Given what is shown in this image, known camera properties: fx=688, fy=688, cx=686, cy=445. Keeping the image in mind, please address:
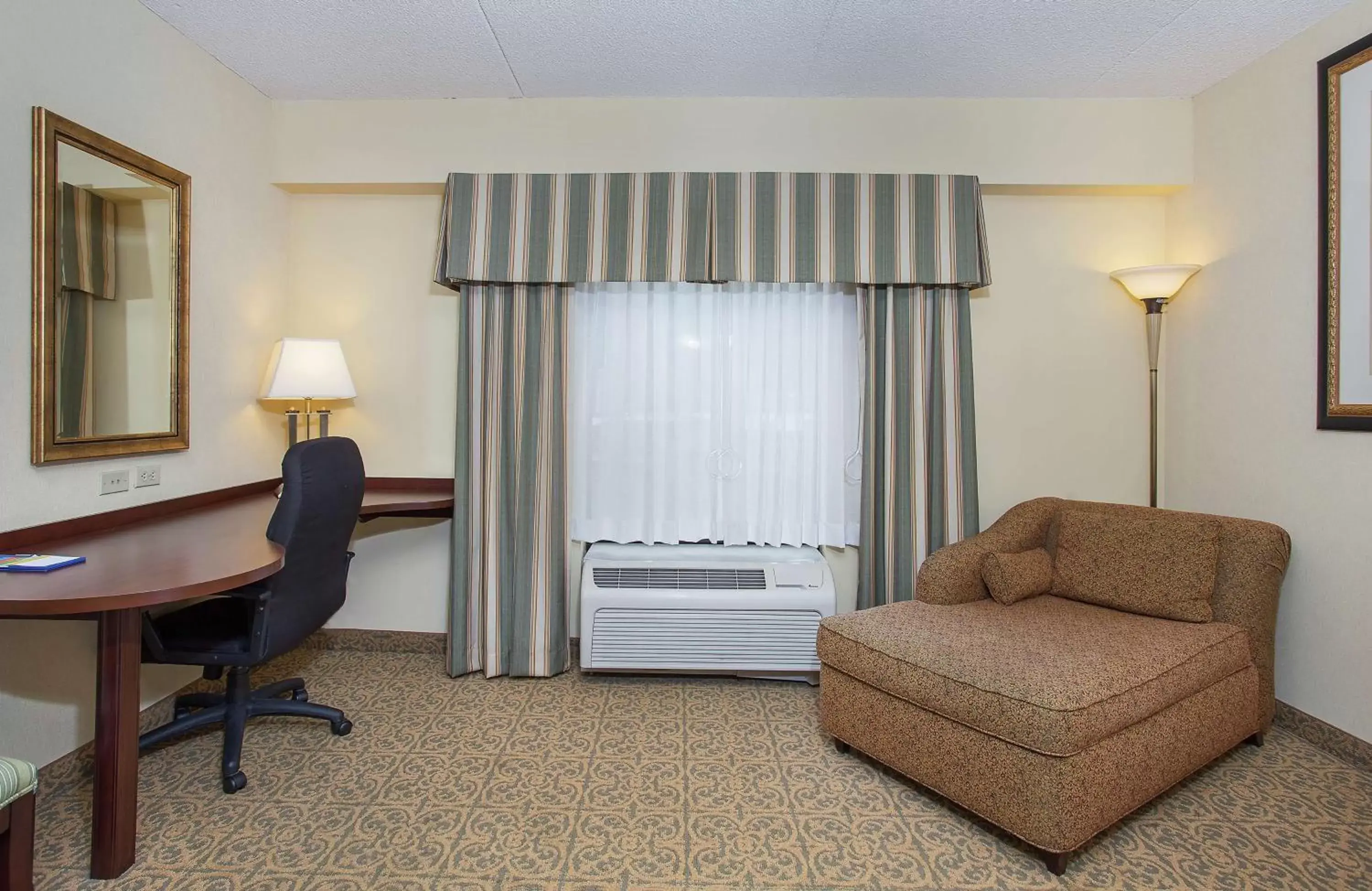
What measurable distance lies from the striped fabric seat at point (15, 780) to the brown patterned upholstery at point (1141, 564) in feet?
9.89

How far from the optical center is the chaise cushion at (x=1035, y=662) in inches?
69.0

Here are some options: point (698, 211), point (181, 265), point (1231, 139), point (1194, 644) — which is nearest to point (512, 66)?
point (698, 211)

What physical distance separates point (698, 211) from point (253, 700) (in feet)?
8.07

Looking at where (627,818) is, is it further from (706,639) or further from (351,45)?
(351,45)

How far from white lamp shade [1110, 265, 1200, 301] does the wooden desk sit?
10.6 ft

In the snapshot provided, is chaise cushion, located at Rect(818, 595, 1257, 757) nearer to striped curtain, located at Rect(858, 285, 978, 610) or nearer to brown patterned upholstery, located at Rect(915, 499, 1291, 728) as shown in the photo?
brown patterned upholstery, located at Rect(915, 499, 1291, 728)

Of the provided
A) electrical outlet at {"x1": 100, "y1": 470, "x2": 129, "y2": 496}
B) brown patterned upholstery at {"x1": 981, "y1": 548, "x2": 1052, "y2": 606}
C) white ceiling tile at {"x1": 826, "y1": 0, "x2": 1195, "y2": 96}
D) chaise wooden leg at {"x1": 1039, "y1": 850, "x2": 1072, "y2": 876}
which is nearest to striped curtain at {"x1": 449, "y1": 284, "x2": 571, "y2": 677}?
electrical outlet at {"x1": 100, "y1": 470, "x2": 129, "y2": 496}

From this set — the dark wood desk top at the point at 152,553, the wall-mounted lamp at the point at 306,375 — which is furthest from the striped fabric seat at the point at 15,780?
the wall-mounted lamp at the point at 306,375

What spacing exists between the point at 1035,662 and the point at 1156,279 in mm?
1825

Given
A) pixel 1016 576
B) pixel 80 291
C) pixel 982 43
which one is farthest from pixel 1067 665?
pixel 80 291

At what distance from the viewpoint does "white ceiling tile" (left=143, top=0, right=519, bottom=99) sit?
2346 millimetres

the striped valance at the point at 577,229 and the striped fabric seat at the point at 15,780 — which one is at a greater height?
the striped valance at the point at 577,229

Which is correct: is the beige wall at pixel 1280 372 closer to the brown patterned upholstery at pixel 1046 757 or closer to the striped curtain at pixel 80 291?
the brown patterned upholstery at pixel 1046 757

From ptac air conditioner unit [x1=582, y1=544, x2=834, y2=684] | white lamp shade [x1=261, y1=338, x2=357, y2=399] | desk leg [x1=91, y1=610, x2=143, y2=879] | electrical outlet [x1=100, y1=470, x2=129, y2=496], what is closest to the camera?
desk leg [x1=91, y1=610, x2=143, y2=879]
